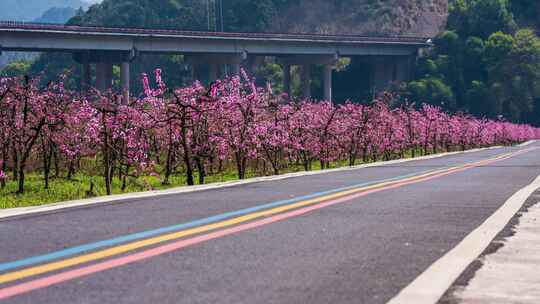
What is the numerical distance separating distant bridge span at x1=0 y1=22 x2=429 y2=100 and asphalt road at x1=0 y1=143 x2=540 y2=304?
81.9 metres

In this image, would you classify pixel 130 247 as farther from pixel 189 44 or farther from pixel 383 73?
pixel 383 73

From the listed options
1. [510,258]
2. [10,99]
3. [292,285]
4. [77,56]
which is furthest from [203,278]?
[77,56]

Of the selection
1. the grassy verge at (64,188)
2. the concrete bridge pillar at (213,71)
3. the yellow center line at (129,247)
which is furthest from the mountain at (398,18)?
the yellow center line at (129,247)

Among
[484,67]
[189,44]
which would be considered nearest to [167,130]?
[189,44]

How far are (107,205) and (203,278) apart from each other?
22.3ft

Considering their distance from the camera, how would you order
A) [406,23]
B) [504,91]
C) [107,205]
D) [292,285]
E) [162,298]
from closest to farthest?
[162,298] < [292,285] < [107,205] < [504,91] < [406,23]

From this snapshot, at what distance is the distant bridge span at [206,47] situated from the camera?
314 feet

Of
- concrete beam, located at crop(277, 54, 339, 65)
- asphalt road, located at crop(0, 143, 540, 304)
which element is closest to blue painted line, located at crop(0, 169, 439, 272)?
asphalt road, located at crop(0, 143, 540, 304)

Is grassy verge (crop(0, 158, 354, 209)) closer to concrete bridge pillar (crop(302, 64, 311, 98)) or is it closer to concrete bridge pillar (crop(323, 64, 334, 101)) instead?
concrete bridge pillar (crop(323, 64, 334, 101))

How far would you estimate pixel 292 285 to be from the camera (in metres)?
7.02

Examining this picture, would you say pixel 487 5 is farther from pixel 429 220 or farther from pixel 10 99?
pixel 429 220

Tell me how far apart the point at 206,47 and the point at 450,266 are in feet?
355

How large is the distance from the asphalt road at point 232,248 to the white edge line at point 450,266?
123 mm

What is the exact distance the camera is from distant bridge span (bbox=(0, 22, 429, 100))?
95.6 metres
